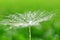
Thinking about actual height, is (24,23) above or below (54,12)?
below

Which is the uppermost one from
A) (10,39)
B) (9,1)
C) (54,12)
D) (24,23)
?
(9,1)

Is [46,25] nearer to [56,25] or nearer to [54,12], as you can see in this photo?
[56,25]

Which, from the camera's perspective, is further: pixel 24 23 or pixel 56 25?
pixel 56 25

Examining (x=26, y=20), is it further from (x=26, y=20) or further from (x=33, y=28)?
(x=33, y=28)

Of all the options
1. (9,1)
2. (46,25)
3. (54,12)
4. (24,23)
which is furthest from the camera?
(9,1)

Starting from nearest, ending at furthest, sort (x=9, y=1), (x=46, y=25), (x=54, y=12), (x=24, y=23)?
(x=24, y=23) → (x=46, y=25) → (x=54, y=12) → (x=9, y=1)

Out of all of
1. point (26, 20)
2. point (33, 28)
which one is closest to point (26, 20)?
point (26, 20)

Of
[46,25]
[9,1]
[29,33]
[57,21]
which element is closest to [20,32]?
[29,33]
